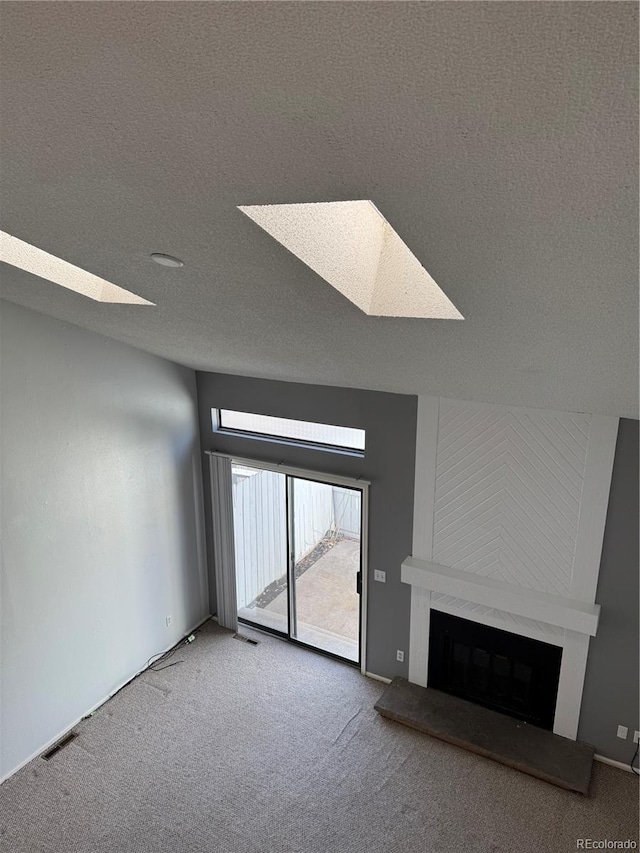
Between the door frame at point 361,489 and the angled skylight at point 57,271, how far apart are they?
8.04 feet

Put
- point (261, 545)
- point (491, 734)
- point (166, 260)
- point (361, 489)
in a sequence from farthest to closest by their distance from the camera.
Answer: point (261, 545) < point (361, 489) < point (491, 734) < point (166, 260)

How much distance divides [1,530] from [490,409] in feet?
12.2

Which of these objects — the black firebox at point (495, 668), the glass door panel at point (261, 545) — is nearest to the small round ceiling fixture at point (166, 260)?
the glass door panel at point (261, 545)

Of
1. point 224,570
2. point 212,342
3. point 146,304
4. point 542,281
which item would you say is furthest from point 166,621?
point 542,281

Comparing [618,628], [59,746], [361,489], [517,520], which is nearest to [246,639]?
[59,746]

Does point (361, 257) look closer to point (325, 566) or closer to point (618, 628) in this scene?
point (618, 628)

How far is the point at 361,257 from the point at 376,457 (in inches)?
104

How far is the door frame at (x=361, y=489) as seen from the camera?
4891mm

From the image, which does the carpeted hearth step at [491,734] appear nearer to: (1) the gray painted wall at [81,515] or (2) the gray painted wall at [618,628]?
(2) the gray painted wall at [618,628]

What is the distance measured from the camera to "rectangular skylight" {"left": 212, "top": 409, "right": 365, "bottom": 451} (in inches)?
195

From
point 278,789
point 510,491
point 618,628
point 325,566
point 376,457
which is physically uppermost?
point 376,457

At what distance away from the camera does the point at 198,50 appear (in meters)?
0.93

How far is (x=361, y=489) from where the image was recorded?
4.91 metres

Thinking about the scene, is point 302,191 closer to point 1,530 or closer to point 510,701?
point 1,530
